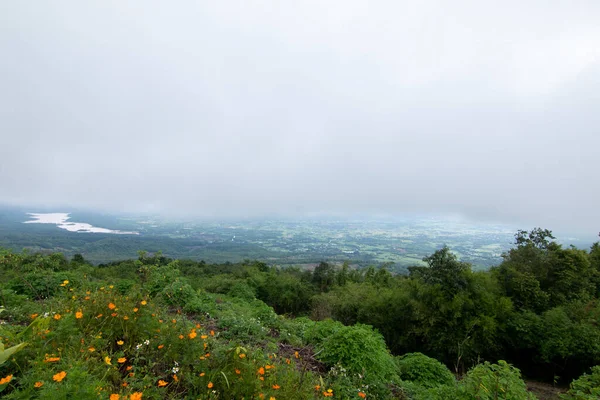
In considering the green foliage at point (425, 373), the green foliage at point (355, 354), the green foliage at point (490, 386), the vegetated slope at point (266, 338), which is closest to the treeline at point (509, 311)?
the vegetated slope at point (266, 338)

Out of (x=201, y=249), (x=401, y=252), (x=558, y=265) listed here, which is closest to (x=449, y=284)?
(x=558, y=265)

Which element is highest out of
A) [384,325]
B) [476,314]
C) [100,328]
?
[100,328]

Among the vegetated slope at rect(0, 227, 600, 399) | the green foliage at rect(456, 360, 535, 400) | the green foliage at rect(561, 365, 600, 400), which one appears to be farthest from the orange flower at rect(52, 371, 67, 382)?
the green foliage at rect(561, 365, 600, 400)

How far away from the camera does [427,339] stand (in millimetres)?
13539

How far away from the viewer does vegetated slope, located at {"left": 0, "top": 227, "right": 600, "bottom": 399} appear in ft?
6.61

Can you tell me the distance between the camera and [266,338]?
432cm

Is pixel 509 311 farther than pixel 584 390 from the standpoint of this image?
Yes

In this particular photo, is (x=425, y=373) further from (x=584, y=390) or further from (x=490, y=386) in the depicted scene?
(x=490, y=386)

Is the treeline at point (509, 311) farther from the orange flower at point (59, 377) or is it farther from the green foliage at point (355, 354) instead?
the orange flower at point (59, 377)

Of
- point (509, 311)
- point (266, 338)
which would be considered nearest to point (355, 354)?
point (266, 338)

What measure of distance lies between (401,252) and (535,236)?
63.2 m

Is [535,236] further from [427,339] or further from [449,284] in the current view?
[427,339]

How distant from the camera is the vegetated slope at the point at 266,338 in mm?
2016

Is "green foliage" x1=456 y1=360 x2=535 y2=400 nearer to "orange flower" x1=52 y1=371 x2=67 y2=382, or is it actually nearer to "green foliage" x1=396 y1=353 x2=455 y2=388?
"green foliage" x1=396 y1=353 x2=455 y2=388
